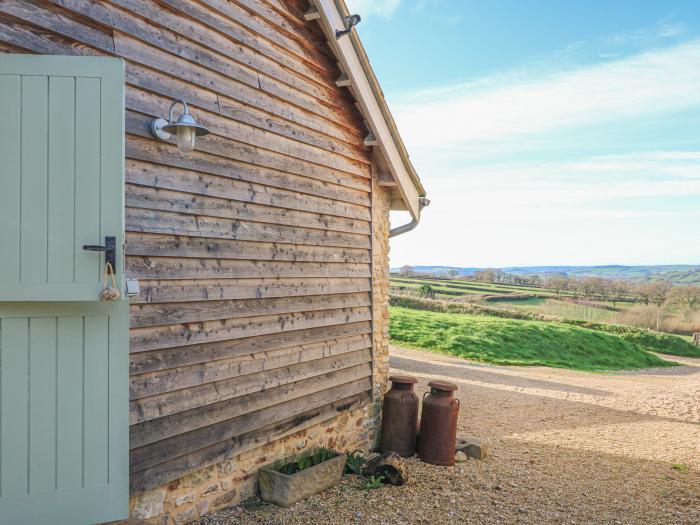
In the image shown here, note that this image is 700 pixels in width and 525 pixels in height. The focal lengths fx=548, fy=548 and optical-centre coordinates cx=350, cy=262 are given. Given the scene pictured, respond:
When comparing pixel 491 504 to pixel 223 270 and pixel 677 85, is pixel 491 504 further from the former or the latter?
pixel 677 85

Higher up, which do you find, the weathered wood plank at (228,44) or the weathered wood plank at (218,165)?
the weathered wood plank at (228,44)

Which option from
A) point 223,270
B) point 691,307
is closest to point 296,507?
point 223,270

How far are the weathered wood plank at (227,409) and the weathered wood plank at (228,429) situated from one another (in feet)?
0.16

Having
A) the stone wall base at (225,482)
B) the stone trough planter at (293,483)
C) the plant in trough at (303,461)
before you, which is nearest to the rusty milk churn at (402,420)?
the stone wall base at (225,482)

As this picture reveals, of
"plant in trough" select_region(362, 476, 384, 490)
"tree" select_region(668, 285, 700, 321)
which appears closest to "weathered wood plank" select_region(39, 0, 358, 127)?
"plant in trough" select_region(362, 476, 384, 490)

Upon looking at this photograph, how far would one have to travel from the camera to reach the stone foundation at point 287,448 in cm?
433

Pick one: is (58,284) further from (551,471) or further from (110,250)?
(551,471)

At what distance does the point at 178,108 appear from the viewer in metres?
4.39

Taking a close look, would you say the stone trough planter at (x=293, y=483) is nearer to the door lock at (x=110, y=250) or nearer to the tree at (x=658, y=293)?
the door lock at (x=110, y=250)

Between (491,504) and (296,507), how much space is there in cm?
210

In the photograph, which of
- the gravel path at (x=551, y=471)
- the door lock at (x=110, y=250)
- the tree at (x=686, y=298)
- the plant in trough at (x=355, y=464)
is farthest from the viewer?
the tree at (x=686, y=298)

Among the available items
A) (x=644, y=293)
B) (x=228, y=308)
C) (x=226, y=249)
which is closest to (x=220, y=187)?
(x=226, y=249)

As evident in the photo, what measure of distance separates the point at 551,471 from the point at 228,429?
446 centimetres

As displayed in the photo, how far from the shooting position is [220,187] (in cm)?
482
